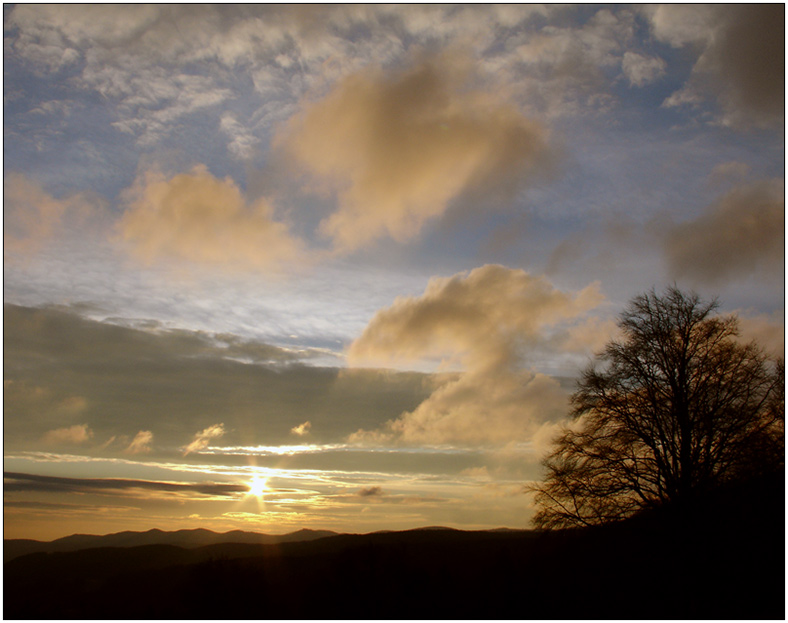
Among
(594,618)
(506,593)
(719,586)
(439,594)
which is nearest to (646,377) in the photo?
(719,586)

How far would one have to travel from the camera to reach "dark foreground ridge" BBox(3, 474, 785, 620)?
45.1ft

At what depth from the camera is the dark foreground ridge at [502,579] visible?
45.1 feet

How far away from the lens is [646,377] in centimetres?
1670

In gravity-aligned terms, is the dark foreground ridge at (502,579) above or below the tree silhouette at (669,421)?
below

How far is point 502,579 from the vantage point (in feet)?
67.9

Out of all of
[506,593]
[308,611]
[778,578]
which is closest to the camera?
[778,578]

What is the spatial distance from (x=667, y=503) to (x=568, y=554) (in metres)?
4.56

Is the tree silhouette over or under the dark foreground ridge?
over

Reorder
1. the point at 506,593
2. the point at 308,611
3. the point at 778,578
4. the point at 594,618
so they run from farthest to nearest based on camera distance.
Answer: the point at 308,611, the point at 506,593, the point at 594,618, the point at 778,578

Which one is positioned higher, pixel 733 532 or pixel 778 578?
pixel 733 532

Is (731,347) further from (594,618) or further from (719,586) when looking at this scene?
(594,618)

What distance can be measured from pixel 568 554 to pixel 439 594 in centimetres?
737

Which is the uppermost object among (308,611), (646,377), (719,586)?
(646,377)

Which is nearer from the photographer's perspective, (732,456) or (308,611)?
(732,456)
